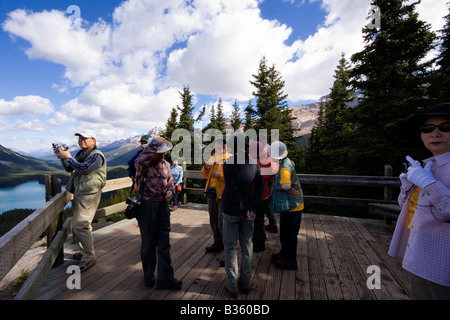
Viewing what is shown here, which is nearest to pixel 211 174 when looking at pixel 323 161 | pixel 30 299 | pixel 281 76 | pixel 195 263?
pixel 195 263

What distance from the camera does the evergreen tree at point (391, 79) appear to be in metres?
9.61

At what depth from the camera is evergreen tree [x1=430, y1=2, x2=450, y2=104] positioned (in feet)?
29.7

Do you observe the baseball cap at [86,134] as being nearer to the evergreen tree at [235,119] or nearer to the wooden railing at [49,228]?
the wooden railing at [49,228]

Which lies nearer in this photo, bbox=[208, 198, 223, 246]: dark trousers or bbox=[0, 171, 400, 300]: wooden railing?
bbox=[0, 171, 400, 300]: wooden railing

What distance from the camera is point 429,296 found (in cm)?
142

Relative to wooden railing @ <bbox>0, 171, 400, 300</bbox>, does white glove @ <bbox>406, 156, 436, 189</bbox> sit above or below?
above

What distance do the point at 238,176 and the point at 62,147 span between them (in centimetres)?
266

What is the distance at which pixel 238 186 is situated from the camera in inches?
102

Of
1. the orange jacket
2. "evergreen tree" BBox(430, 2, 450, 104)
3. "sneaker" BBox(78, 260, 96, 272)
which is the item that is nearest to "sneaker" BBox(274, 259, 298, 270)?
the orange jacket

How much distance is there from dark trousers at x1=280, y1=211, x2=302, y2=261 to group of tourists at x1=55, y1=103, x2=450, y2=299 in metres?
0.02

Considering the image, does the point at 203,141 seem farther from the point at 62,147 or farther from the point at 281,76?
the point at 62,147

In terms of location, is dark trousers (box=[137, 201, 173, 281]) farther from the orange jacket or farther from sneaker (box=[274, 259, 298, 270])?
sneaker (box=[274, 259, 298, 270])

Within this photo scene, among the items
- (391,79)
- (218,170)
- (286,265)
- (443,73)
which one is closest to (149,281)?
(218,170)

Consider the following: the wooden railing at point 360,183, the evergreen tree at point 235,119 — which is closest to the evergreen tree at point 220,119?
the evergreen tree at point 235,119
